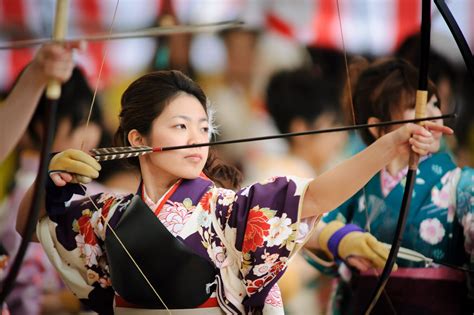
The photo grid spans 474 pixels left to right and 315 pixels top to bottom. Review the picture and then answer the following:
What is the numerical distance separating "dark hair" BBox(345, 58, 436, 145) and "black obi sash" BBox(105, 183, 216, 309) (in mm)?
447

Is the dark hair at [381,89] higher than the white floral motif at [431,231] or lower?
higher

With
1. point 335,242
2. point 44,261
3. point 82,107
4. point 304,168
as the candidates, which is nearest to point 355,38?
point 304,168

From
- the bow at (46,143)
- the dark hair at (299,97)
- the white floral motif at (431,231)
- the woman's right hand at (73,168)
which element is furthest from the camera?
the white floral motif at (431,231)

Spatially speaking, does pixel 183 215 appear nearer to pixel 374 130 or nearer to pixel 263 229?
pixel 263 229

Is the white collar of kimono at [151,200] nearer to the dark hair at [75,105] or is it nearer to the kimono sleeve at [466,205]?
the dark hair at [75,105]

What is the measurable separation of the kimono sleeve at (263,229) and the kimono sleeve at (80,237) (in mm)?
199

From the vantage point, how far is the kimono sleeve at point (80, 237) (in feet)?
5.40

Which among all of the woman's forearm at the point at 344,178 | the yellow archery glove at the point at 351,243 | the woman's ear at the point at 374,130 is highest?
the woman's ear at the point at 374,130

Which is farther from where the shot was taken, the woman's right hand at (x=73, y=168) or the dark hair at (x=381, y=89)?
the dark hair at (x=381, y=89)

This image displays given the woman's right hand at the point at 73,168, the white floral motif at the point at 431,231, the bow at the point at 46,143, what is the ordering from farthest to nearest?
the white floral motif at the point at 431,231 → the woman's right hand at the point at 73,168 → the bow at the point at 46,143

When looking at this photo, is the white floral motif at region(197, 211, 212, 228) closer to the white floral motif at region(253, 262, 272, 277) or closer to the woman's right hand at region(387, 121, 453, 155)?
the white floral motif at region(253, 262, 272, 277)

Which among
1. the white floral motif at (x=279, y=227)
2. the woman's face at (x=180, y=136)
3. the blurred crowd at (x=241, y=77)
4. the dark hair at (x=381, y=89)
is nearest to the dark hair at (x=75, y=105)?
the blurred crowd at (x=241, y=77)

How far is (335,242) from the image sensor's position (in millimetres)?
1828

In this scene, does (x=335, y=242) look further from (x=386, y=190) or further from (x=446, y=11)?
(x=446, y=11)
